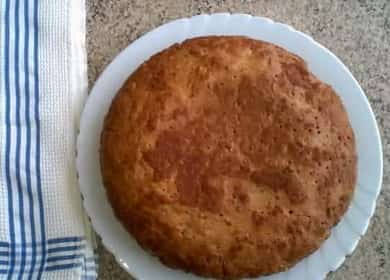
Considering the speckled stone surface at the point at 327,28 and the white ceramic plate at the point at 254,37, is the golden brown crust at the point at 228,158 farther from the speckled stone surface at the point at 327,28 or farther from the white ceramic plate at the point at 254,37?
the speckled stone surface at the point at 327,28

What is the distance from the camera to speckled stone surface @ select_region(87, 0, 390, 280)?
1.11 meters

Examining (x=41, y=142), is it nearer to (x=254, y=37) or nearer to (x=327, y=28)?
(x=254, y=37)

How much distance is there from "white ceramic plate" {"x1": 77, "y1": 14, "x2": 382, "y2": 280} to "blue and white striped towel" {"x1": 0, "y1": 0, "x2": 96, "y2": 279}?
0.04 metres

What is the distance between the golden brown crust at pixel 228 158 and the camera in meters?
0.92

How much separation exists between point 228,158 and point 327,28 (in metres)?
0.35

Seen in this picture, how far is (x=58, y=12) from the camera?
3.54ft

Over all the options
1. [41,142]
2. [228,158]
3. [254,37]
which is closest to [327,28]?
[254,37]

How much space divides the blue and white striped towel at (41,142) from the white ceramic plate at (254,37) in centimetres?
4

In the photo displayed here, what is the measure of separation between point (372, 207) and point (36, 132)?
0.53 meters

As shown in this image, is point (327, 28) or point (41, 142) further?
point (327, 28)

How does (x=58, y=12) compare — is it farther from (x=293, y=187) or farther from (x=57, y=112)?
(x=293, y=187)

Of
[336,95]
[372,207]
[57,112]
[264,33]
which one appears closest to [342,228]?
[372,207]

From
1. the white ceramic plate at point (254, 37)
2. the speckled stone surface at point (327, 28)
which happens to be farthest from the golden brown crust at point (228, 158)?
the speckled stone surface at point (327, 28)

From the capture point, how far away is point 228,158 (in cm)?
94
